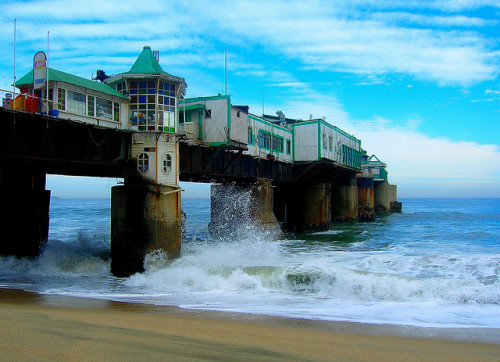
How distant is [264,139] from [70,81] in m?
19.0

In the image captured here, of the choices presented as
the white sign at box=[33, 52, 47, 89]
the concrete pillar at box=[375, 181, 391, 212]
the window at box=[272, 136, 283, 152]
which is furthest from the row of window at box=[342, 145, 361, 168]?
the white sign at box=[33, 52, 47, 89]

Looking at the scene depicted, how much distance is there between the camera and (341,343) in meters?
8.09

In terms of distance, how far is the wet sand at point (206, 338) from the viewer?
6.63 meters

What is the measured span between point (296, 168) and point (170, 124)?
70.7 ft

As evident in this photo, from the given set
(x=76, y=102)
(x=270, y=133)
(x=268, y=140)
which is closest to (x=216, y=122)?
(x=76, y=102)

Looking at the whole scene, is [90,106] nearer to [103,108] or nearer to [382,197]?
[103,108]

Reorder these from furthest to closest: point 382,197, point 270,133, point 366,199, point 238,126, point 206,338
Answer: point 382,197 → point 366,199 → point 270,133 → point 238,126 → point 206,338

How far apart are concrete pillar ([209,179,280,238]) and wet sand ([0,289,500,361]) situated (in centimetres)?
1935

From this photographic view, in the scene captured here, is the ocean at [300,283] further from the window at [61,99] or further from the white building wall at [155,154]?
the window at [61,99]

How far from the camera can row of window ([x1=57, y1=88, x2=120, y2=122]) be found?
1803cm

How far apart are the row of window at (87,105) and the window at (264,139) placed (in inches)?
639

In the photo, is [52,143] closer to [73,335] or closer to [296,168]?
[73,335]

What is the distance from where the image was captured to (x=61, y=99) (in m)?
18.0

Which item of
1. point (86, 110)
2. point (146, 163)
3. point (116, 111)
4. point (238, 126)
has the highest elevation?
point (238, 126)
